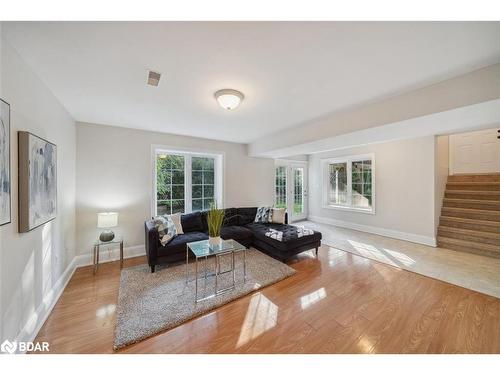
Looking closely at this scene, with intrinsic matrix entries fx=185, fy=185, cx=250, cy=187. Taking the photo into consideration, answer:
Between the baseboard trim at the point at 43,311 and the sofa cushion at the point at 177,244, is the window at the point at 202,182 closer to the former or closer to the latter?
the sofa cushion at the point at 177,244

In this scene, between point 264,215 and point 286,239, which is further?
point 264,215

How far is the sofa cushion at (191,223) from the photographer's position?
12.0 ft

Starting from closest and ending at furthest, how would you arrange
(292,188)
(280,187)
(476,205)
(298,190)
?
(476,205), (280,187), (292,188), (298,190)

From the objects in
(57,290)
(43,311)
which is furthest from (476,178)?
(57,290)

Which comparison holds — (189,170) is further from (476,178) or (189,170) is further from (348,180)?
(476,178)

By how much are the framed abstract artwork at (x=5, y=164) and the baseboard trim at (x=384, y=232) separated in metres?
5.98

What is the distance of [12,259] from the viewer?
136cm

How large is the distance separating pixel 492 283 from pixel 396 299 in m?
1.46

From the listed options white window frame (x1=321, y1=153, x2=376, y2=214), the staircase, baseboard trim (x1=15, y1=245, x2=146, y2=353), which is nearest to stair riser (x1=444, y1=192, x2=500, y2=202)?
the staircase

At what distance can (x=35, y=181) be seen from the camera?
5.31ft

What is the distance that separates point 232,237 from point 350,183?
390cm

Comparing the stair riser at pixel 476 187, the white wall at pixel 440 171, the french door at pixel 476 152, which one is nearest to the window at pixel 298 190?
the white wall at pixel 440 171

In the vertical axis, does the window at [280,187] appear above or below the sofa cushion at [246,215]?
above
